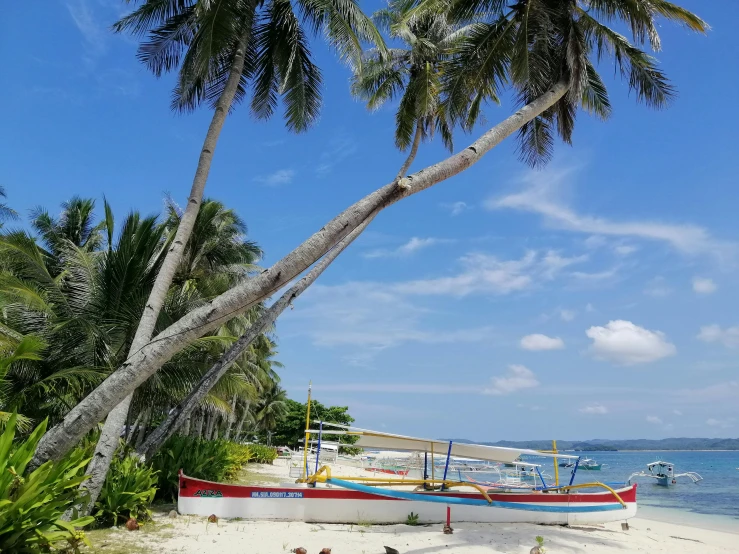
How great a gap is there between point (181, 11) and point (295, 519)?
35.2 feet

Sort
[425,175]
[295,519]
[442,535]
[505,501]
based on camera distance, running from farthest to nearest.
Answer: [505,501], [295,519], [442,535], [425,175]

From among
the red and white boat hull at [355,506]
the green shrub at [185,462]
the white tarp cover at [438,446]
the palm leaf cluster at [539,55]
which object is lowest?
the red and white boat hull at [355,506]

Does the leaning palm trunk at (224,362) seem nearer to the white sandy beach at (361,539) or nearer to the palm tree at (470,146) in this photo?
the white sandy beach at (361,539)

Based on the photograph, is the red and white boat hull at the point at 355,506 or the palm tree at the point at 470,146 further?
the red and white boat hull at the point at 355,506

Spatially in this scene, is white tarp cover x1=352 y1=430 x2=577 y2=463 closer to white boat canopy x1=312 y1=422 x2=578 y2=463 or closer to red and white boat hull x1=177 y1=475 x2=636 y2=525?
white boat canopy x1=312 y1=422 x2=578 y2=463

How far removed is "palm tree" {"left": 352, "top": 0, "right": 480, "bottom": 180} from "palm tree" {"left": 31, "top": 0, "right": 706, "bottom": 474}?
88 centimetres

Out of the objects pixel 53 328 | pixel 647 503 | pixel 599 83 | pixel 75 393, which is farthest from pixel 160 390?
pixel 647 503

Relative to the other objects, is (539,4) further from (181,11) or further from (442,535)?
(442,535)

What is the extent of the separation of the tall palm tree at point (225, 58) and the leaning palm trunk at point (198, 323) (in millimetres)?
2557

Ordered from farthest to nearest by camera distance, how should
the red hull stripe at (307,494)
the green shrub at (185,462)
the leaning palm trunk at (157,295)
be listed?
the green shrub at (185,462)
the red hull stripe at (307,494)
the leaning palm trunk at (157,295)

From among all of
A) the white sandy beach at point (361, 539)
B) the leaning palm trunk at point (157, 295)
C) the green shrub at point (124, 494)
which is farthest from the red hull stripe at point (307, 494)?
the leaning palm trunk at point (157, 295)

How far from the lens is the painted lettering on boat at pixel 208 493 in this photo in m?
9.30

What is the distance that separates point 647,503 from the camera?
24.6 metres

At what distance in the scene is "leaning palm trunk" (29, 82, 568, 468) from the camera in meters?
4.68
